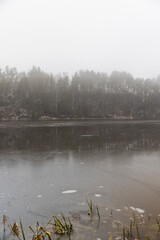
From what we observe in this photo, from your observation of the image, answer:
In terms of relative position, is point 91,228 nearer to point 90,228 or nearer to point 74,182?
point 90,228

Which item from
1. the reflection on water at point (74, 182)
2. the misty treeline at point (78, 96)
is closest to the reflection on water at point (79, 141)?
the reflection on water at point (74, 182)

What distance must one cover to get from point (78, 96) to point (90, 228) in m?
92.6

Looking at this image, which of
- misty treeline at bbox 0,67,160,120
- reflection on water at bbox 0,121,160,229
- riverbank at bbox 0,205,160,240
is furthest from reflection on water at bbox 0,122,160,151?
misty treeline at bbox 0,67,160,120

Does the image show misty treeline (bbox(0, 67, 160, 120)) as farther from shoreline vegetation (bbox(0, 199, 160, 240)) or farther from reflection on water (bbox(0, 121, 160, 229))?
shoreline vegetation (bbox(0, 199, 160, 240))

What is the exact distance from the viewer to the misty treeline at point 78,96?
8131 cm

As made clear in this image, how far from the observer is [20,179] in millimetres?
8055

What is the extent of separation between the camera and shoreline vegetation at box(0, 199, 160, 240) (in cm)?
429

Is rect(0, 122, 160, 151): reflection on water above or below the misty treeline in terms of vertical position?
below

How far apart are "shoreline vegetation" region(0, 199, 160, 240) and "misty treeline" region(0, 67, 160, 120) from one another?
70563 mm

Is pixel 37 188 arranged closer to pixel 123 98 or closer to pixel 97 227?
pixel 97 227

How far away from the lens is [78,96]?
9612 centimetres

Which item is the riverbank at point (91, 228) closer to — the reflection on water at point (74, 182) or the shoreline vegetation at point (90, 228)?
the shoreline vegetation at point (90, 228)

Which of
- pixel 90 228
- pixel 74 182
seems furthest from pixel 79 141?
pixel 90 228

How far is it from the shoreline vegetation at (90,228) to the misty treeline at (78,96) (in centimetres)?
7056
